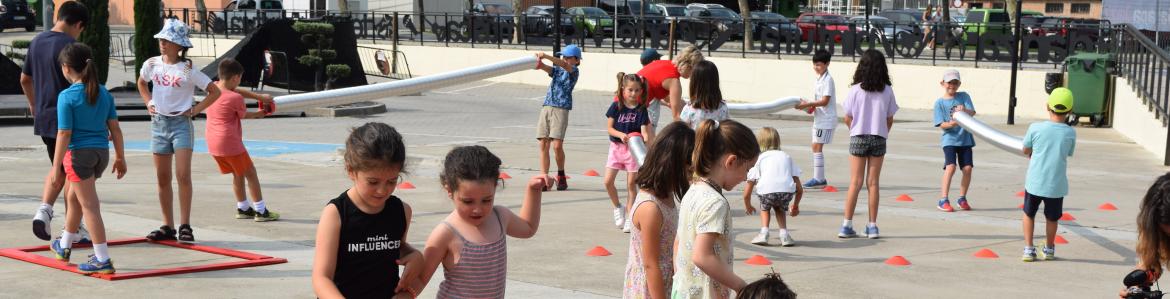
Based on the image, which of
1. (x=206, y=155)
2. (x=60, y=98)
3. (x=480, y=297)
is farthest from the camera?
(x=206, y=155)

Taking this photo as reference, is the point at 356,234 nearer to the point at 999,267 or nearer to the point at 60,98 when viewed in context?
the point at 60,98

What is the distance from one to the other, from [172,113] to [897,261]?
4818 millimetres

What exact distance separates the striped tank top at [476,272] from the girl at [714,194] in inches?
26.0

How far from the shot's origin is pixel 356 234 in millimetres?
4160

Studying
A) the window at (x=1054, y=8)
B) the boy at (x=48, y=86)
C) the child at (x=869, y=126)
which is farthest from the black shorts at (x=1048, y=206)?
the window at (x=1054, y=8)

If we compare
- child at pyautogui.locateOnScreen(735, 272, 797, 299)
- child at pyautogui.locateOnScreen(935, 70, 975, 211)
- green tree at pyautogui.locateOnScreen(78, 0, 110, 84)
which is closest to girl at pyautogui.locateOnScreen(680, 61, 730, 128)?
child at pyautogui.locateOnScreen(935, 70, 975, 211)

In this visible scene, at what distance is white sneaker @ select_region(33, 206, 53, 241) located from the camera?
860cm

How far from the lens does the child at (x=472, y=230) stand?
13.8ft

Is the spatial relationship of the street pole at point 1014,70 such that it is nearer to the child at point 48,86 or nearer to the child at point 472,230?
the child at point 48,86

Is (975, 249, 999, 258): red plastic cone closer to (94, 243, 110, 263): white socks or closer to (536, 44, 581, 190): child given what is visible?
(536, 44, 581, 190): child

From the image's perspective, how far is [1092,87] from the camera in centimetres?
2320

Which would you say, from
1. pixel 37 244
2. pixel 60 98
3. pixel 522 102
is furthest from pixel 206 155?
pixel 522 102

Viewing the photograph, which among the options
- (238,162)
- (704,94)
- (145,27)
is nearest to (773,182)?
(704,94)

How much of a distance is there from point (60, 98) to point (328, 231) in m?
4.35
